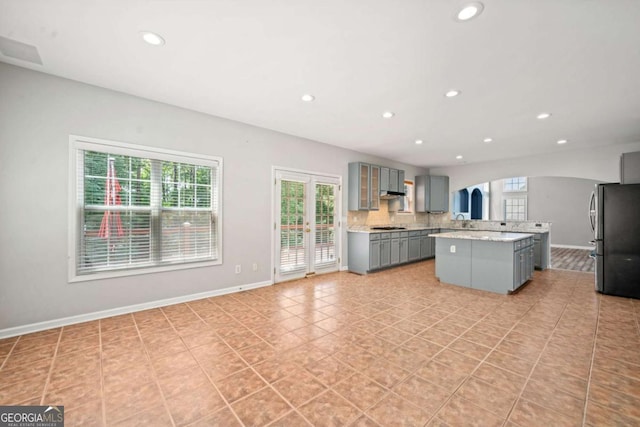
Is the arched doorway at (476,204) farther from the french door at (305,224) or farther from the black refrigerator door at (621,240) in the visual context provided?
the french door at (305,224)

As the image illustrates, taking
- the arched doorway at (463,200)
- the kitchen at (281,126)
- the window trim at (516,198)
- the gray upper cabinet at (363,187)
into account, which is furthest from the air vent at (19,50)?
the window trim at (516,198)

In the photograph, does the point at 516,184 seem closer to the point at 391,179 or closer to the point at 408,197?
the point at 408,197

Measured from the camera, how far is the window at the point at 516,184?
36.7 feet

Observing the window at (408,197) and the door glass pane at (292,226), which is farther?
the window at (408,197)

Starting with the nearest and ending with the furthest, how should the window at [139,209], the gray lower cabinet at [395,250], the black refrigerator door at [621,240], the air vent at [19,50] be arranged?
the air vent at [19,50] → the window at [139,209] → the black refrigerator door at [621,240] → the gray lower cabinet at [395,250]

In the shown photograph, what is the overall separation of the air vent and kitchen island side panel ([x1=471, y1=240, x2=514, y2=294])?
20.0 feet

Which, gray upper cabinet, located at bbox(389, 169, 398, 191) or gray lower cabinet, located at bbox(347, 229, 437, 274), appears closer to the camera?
gray lower cabinet, located at bbox(347, 229, 437, 274)

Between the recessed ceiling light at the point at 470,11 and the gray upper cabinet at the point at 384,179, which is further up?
the recessed ceiling light at the point at 470,11

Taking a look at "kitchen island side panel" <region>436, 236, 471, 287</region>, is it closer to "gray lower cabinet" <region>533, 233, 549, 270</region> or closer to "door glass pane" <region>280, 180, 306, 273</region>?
"door glass pane" <region>280, 180, 306, 273</region>

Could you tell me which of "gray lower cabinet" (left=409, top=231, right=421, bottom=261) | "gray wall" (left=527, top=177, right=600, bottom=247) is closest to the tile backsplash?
"gray lower cabinet" (left=409, top=231, right=421, bottom=261)

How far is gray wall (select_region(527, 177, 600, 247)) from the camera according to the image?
388 inches

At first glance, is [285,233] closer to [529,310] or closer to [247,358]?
[247,358]

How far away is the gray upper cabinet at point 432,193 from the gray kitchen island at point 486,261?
2.92 meters

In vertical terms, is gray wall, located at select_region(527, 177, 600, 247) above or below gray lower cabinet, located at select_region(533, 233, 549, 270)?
above
